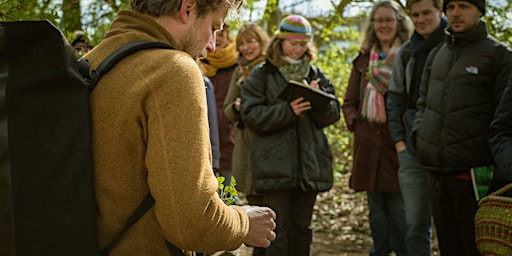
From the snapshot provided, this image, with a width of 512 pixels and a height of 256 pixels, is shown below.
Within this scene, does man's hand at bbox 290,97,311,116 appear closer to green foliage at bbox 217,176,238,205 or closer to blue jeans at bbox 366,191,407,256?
blue jeans at bbox 366,191,407,256

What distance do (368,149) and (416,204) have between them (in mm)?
870

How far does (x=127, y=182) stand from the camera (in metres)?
2.09

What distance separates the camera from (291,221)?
584 centimetres

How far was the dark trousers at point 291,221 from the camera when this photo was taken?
5.70 m

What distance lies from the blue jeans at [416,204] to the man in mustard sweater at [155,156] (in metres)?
3.71

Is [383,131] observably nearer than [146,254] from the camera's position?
No

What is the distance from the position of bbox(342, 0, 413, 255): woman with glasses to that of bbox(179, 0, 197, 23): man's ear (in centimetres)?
415

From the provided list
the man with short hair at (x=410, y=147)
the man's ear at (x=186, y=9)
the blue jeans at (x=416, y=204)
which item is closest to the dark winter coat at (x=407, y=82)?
the man with short hair at (x=410, y=147)

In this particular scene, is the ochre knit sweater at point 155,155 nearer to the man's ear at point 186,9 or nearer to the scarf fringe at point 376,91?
the man's ear at point 186,9

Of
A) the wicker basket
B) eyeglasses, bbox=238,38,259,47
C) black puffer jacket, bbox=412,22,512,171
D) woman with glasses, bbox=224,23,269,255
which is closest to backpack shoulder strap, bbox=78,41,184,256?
the wicker basket

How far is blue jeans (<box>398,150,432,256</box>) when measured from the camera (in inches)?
222

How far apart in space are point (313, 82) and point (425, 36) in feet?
3.27

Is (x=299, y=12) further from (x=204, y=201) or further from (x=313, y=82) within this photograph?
(x=204, y=201)

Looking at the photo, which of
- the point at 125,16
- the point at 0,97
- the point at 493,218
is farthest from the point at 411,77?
the point at 0,97
